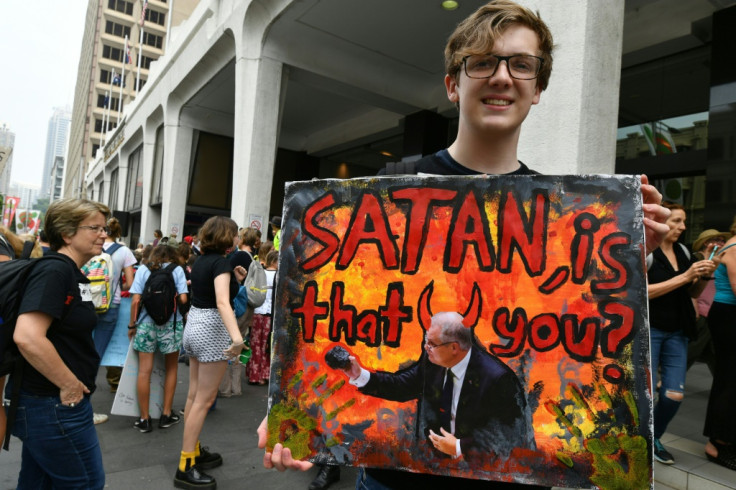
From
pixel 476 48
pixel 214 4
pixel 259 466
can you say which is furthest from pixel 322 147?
pixel 476 48

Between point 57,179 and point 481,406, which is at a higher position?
point 57,179

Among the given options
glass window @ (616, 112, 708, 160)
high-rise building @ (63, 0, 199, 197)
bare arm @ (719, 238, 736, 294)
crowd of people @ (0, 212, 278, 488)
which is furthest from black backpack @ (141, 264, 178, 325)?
high-rise building @ (63, 0, 199, 197)

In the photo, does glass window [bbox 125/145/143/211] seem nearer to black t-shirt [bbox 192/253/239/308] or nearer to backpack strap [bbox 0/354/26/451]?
black t-shirt [bbox 192/253/239/308]

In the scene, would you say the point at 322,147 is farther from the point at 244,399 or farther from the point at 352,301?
the point at 352,301

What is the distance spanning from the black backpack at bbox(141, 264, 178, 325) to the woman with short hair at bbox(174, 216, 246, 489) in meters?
1.14

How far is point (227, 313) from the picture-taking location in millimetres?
3592

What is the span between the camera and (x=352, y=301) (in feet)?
4.21

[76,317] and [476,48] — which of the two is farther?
[76,317]

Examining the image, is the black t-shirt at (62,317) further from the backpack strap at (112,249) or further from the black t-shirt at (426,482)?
the backpack strap at (112,249)

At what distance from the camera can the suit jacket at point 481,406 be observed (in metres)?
1.15

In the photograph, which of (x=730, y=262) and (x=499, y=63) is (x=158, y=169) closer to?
(x=730, y=262)

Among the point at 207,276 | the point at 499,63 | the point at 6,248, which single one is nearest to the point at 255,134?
the point at 207,276

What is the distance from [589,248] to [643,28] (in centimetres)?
1030

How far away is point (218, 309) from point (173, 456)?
1.59 m
